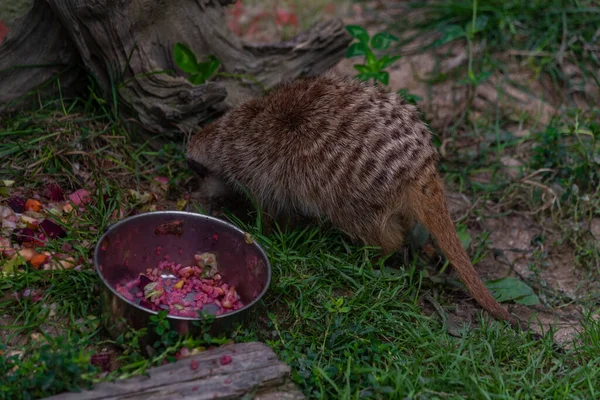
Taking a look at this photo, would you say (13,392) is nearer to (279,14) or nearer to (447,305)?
(447,305)

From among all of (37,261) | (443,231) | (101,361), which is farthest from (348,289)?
(37,261)

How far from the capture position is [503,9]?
16.5ft

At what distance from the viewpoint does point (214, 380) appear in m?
2.41

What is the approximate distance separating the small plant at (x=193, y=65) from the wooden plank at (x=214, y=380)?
1.74m

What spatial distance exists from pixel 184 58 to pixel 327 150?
3.56 feet

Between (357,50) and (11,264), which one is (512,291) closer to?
(357,50)

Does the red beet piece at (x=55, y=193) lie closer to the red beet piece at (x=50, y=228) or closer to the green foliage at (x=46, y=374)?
the red beet piece at (x=50, y=228)

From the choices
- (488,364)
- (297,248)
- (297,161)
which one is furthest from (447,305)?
(297,161)

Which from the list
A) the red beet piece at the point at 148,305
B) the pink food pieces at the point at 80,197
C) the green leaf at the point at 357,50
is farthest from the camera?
the green leaf at the point at 357,50

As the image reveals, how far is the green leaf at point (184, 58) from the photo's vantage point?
12.3 ft

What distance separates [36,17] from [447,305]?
2.58 meters

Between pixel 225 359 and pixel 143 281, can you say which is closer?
pixel 225 359

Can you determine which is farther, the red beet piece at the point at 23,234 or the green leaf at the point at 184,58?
the green leaf at the point at 184,58

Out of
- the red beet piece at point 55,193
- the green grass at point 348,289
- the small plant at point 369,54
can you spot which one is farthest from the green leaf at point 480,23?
the red beet piece at point 55,193
